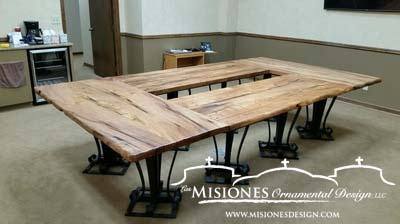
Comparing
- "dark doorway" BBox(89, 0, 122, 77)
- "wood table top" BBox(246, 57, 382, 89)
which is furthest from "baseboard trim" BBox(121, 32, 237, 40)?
"wood table top" BBox(246, 57, 382, 89)

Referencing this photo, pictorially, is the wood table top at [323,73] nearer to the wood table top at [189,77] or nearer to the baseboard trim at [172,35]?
the wood table top at [189,77]

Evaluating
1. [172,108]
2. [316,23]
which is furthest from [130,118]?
[316,23]

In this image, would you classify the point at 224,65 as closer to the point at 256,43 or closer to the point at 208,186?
the point at 208,186

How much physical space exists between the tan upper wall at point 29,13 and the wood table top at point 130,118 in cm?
239

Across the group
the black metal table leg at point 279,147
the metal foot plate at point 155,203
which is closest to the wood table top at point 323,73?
the black metal table leg at point 279,147

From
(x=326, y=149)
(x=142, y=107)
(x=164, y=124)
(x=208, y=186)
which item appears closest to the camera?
(x=164, y=124)

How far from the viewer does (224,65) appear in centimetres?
352

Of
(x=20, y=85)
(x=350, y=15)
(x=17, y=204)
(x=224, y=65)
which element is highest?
(x=350, y=15)

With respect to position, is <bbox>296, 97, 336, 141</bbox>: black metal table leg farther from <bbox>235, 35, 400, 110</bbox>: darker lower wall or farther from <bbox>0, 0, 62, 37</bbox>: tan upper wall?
<bbox>0, 0, 62, 37</bbox>: tan upper wall

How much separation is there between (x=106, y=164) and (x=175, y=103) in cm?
92

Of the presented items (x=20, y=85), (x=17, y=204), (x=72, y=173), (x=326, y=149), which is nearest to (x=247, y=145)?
(x=326, y=149)

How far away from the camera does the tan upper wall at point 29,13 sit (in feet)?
13.6

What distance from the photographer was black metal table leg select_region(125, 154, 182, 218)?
6.61 ft

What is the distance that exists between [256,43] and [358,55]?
70.2 inches
